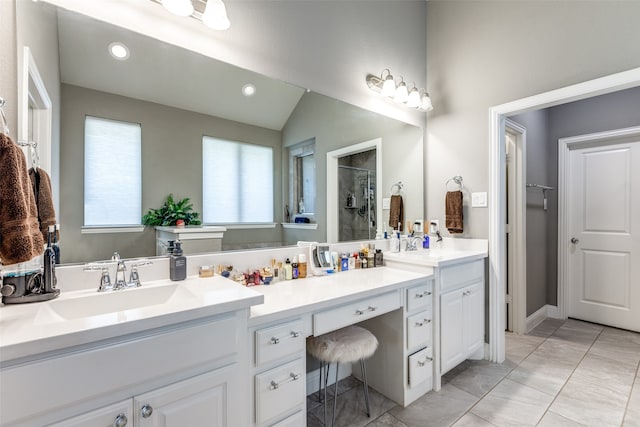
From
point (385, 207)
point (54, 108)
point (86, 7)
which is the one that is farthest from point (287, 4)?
point (385, 207)

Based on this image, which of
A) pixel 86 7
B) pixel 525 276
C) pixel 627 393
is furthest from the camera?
pixel 525 276

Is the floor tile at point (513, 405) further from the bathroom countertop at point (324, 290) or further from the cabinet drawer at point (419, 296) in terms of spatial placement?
the bathroom countertop at point (324, 290)

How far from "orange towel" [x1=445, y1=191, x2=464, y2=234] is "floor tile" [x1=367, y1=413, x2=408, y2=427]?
1436 mm

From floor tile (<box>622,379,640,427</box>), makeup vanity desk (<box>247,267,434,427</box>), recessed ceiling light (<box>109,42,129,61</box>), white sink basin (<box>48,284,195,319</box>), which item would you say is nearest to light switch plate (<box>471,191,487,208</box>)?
makeup vanity desk (<box>247,267,434,427</box>)

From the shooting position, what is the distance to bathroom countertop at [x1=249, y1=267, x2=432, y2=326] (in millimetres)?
1217

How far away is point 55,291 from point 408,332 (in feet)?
5.40

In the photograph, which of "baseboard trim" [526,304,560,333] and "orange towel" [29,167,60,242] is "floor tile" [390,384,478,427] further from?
"orange towel" [29,167,60,242]

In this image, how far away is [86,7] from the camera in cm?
122

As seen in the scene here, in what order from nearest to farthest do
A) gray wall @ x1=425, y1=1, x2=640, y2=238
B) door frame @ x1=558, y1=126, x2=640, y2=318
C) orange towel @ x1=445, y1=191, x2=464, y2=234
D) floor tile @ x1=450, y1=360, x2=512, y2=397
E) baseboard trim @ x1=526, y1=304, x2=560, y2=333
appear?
gray wall @ x1=425, y1=1, x2=640, y2=238
floor tile @ x1=450, y1=360, x2=512, y2=397
orange towel @ x1=445, y1=191, x2=464, y2=234
baseboard trim @ x1=526, y1=304, x2=560, y2=333
door frame @ x1=558, y1=126, x2=640, y2=318

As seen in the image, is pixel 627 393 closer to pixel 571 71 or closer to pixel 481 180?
pixel 481 180

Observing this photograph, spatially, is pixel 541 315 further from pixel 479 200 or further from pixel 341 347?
pixel 341 347

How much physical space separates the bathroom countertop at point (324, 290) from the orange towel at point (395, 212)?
55 centimetres

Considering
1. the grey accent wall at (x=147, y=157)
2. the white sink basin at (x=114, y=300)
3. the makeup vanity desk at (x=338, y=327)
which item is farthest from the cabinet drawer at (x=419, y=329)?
the white sink basin at (x=114, y=300)

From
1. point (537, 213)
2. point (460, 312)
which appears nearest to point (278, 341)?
point (460, 312)
